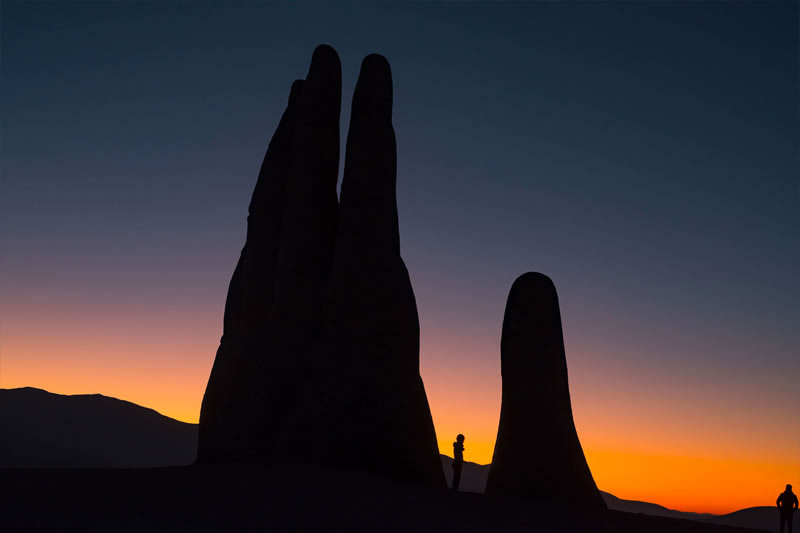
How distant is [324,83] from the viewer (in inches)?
954

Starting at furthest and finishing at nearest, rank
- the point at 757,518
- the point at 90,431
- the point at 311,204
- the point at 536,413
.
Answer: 1. the point at 757,518
2. the point at 90,431
3. the point at 311,204
4. the point at 536,413

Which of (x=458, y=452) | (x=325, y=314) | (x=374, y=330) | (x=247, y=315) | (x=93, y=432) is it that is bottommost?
(x=458, y=452)

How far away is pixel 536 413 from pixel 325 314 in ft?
20.8

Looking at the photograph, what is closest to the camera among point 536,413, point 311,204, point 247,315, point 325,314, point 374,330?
point 536,413

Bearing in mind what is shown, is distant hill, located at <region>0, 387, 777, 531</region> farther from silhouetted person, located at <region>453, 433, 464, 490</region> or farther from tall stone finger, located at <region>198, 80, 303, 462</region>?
silhouetted person, located at <region>453, 433, 464, 490</region>

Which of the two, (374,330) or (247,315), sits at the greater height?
(247,315)

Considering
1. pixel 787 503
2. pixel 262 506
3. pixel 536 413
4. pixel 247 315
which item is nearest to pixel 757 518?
pixel 787 503

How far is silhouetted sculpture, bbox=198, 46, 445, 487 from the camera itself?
62.4 ft

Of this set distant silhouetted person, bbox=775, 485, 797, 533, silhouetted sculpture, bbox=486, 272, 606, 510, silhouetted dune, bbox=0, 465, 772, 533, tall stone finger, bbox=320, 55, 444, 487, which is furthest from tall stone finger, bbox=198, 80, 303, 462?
distant silhouetted person, bbox=775, 485, 797, 533

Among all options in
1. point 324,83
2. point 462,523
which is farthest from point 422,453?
point 324,83

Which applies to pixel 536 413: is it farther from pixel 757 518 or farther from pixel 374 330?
pixel 757 518

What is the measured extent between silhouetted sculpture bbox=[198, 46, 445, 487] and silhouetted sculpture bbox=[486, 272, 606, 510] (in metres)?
2.12

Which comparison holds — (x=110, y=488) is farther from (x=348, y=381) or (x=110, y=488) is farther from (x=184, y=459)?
(x=184, y=459)

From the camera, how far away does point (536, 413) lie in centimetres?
1967
